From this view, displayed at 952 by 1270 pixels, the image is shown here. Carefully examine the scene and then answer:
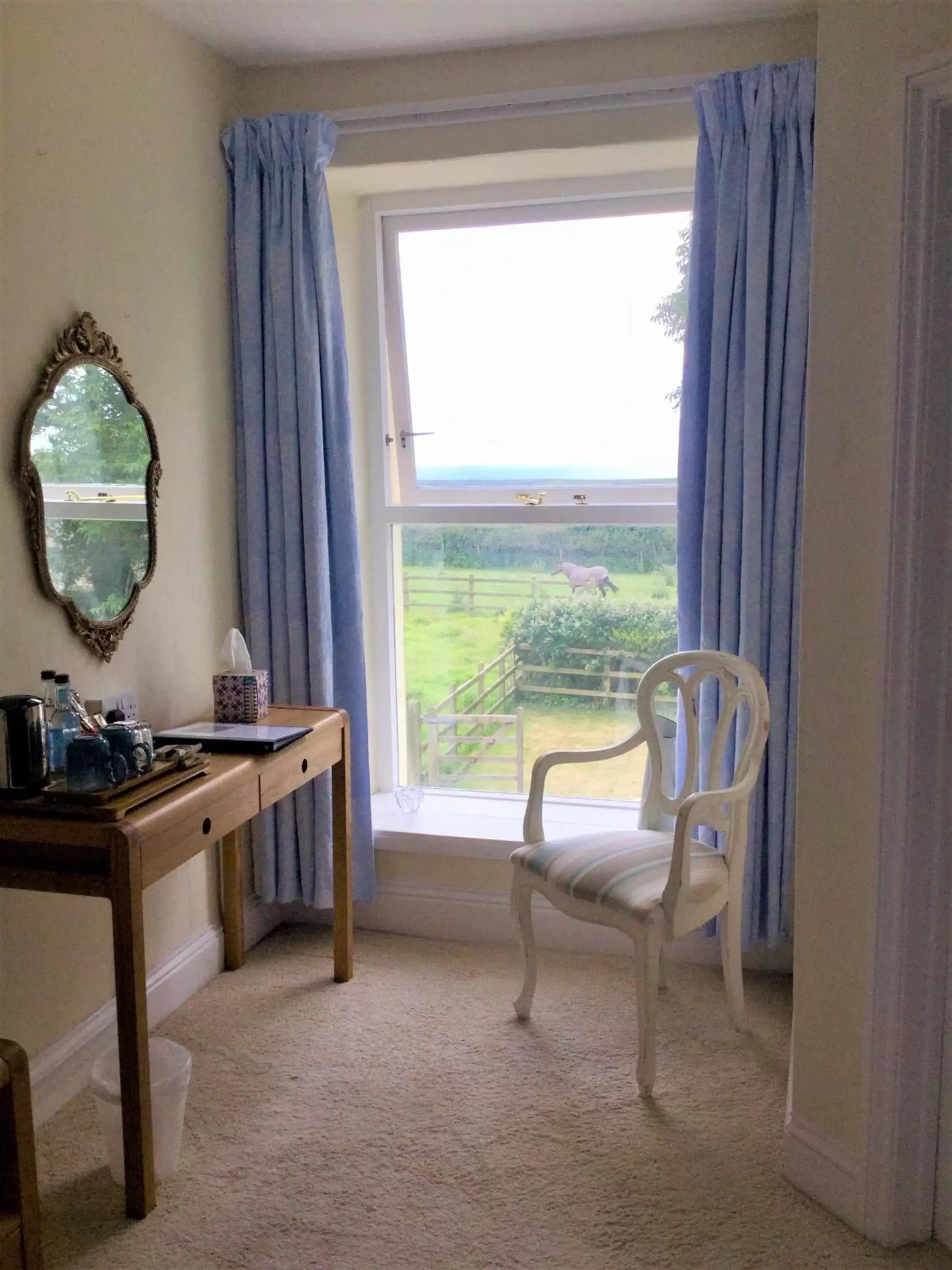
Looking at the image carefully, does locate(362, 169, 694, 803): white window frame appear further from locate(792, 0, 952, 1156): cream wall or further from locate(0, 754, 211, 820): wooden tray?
locate(0, 754, 211, 820): wooden tray

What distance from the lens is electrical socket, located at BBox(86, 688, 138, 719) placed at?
252 centimetres

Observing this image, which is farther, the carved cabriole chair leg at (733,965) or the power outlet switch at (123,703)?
the carved cabriole chair leg at (733,965)

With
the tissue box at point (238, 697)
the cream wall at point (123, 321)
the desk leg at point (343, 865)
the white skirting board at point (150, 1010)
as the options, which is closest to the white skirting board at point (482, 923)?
the white skirting board at point (150, 1010)

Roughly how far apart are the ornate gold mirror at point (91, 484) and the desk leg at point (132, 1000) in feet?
2.27

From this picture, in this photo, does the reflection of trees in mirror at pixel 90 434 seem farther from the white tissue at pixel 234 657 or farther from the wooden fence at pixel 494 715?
the wooden fence at pixel 494 715

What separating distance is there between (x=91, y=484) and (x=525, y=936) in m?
1.52

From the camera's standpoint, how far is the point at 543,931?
10.5 feet

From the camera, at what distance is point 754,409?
8.92ft

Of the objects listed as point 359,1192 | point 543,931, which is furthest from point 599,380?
point 359,1192

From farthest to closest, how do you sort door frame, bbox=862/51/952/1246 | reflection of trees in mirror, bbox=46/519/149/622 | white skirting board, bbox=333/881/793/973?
white skirting board, bbox=333/881/793/973, reflection of trees in mirror, bbox=46/519/149/622, door frame, bbox=862/51/952/1246

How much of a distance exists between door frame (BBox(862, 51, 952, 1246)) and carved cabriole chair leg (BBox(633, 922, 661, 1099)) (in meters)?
0.53

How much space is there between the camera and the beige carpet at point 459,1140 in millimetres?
1944

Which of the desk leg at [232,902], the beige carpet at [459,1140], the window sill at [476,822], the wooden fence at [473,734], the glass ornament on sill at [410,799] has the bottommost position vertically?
the beige carpet at [459,1140]

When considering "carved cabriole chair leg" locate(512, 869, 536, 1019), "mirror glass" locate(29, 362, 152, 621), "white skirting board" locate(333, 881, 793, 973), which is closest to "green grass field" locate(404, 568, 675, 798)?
"white skirting board" locate(333, 881, 793, 973)
